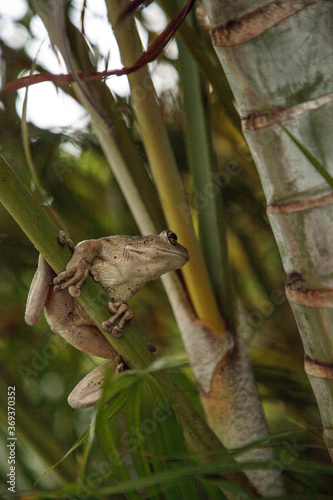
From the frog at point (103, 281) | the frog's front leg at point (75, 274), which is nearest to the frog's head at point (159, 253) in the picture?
the frog at point (103, 281)

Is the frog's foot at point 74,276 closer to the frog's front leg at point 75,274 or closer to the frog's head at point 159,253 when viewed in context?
the frog's front leg at point 75,274

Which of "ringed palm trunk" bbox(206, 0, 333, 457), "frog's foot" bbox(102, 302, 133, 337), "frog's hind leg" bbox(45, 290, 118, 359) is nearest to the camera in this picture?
"ringed palm trunk" bbox(206, 0, 333, 457)

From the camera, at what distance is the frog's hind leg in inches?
37.6

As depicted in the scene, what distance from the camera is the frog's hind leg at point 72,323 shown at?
95 centimetres

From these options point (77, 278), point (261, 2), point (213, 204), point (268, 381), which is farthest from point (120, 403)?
point (268, 381)

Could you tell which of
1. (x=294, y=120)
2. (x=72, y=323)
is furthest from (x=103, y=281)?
(x=294, y=120)

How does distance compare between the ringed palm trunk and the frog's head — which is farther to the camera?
the frog's head

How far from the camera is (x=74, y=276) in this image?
739mm

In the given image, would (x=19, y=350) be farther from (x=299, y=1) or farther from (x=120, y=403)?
(x=299, y=1)

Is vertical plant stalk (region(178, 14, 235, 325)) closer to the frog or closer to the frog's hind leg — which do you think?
the frog

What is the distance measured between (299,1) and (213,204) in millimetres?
444

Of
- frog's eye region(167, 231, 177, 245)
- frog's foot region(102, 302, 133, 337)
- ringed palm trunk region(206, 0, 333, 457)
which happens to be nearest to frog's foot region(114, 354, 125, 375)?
frog's foot region(102, 302, 133, 337)

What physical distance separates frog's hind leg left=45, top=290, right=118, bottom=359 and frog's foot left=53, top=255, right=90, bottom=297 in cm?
19

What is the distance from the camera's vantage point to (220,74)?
0.95 metres
